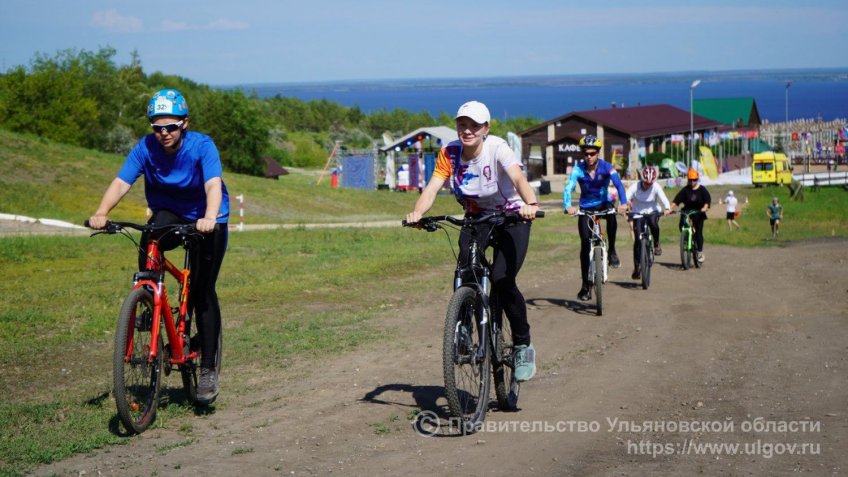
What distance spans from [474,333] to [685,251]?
1205 cm

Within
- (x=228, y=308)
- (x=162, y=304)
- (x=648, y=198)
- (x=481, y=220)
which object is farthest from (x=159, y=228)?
(x=648, y=198)

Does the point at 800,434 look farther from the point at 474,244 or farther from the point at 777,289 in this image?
the point at 777,289

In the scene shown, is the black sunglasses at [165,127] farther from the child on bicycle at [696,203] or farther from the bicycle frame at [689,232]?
the child on bicycle at [696,203]

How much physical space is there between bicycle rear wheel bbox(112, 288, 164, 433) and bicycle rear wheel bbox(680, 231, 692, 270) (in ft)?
43.5

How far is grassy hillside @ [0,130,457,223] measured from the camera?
34.9 meters

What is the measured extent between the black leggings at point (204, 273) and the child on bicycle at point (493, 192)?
4.65ft

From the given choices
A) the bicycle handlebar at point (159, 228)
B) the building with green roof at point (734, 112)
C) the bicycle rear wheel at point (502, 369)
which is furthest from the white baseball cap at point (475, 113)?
the building with green roof at point (734, 112)

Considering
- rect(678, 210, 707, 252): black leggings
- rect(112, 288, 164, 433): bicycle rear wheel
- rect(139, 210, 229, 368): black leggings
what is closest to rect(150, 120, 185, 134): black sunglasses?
rect(139, 210, 229, 368): black leggings

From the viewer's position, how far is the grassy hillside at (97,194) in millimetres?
34878

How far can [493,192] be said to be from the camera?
7738 millimetres

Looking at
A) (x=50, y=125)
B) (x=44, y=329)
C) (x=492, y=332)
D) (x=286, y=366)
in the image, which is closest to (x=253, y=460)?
(x=492, y=332)

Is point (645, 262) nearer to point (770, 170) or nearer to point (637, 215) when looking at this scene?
point (637, 215)

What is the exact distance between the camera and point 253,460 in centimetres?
645

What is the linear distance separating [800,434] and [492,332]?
2.26m
